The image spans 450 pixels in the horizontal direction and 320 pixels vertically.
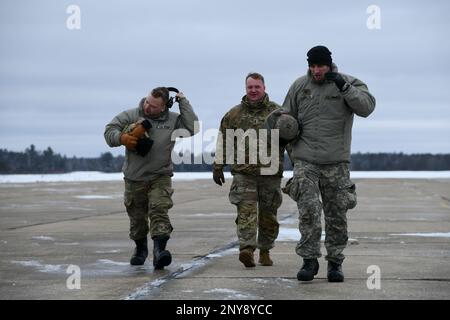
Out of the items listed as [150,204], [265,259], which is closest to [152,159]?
[150,204]

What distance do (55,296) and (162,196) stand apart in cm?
Result: 215

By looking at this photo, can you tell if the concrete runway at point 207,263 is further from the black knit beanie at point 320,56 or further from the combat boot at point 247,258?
the black knit beanie at point 320,56

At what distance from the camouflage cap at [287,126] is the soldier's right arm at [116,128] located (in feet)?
5.94

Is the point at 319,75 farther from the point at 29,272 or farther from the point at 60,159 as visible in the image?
the point at 60,159

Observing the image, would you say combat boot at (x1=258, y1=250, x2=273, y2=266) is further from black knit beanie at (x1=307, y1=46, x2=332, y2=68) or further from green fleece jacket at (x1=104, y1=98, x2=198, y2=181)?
black knit beanie at (x1=307, y1=46, x2=332, y2=68)

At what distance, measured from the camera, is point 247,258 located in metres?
8.15

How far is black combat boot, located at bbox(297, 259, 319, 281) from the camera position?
23.6 ft

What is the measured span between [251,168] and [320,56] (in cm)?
164

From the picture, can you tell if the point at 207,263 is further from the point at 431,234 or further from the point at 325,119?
the point at 431,234

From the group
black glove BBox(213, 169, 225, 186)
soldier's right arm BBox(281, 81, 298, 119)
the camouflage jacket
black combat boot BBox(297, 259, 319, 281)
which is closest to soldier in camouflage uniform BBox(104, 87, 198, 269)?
the camouflage jacket

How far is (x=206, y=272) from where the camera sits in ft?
25.7

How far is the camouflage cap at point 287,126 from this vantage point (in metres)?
7.46

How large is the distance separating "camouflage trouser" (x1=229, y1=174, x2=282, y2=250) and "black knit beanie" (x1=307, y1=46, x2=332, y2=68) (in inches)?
64.5
